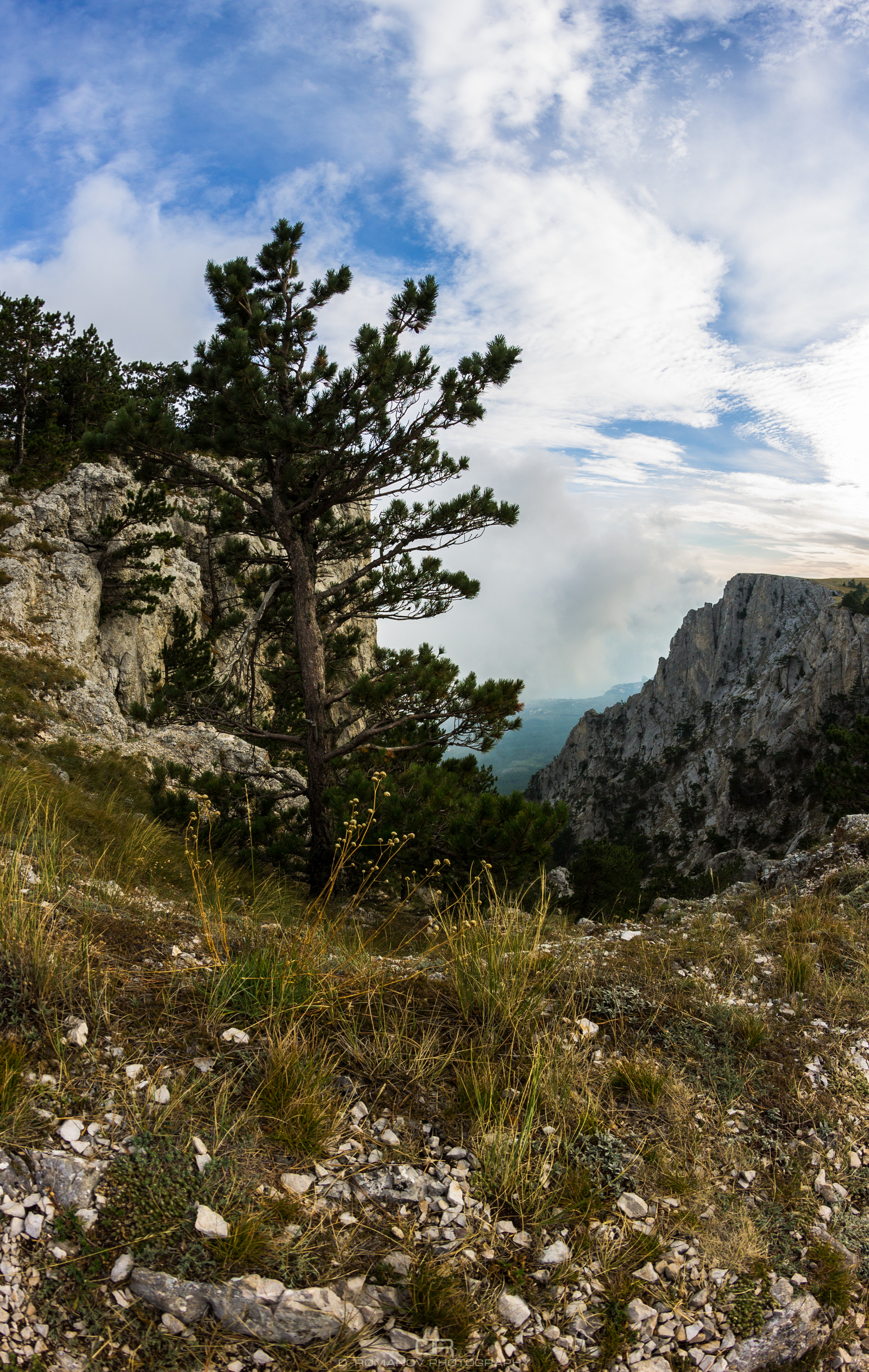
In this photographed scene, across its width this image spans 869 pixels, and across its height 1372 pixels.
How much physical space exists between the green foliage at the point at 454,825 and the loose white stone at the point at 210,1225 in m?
5.09

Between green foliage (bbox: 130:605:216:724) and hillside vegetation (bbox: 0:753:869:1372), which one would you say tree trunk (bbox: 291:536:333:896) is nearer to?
green foliage (bbox: 130:605:216:724)

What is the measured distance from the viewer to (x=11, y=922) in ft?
9.62

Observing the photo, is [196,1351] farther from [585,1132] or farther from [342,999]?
[585,1132]

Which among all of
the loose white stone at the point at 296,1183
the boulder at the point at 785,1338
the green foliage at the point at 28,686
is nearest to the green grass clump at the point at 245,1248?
the loose white stone at the point at 296,1183

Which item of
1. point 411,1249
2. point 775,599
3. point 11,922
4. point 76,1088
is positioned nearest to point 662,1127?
point 411,1249

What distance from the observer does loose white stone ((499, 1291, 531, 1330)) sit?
2061mm

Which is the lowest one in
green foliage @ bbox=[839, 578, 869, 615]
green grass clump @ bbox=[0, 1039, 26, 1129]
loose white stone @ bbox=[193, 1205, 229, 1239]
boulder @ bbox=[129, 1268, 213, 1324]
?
boulder @ bbox=[129, 1268, 213, 1324]

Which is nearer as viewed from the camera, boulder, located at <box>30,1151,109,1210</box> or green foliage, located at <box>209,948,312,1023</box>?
boulder, located at <box>30,1151,109,1210</box>

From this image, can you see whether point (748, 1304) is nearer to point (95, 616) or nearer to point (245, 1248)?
point (245, 1248)

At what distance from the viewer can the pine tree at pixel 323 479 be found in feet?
26.9

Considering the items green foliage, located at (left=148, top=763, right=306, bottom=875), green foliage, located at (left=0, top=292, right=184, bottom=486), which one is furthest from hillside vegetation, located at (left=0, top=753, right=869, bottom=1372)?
green foliage, located at (left=0, top=292, right=184, bottom=486)

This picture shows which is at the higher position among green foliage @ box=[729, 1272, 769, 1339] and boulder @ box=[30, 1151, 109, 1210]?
boulder @ box=[30, 1151, 109, 1210]

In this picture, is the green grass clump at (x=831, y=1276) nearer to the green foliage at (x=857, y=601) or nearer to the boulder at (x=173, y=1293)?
the boulder at (x=173, y=1293)

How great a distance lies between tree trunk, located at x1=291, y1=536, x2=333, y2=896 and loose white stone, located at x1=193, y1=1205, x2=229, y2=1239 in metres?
7.10
